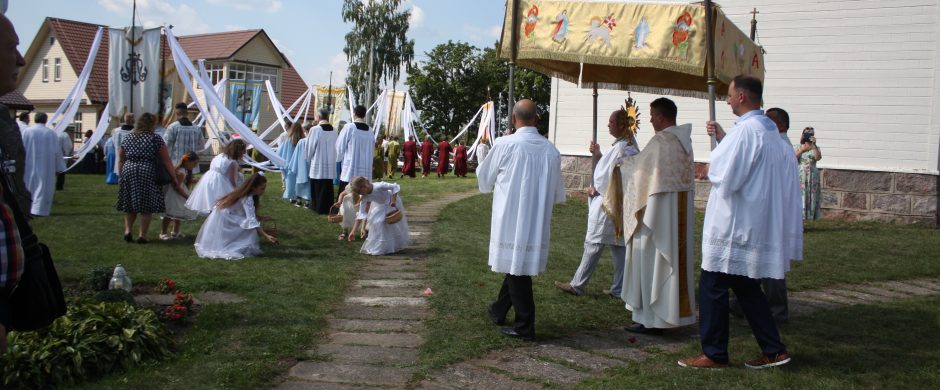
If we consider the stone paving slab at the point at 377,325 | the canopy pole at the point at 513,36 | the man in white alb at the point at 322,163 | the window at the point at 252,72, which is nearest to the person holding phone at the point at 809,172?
the man in white alb at the point at 322,163

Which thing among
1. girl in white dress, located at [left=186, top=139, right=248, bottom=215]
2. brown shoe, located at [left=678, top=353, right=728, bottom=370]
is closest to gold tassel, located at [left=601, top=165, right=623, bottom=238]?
brown shoe, located at [left=678, top=353, right=728, bottom=370]

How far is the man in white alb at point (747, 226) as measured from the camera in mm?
4965

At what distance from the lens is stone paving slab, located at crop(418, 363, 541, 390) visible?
471cm

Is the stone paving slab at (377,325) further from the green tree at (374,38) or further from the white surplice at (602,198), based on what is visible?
the green tree at (374,38)

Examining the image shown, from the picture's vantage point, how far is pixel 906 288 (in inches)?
337

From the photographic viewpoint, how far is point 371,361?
202 inches

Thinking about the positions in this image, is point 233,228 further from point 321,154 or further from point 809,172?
point 809,172

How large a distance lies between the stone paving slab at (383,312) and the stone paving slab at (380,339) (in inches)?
20.9

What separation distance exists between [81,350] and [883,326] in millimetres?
6184

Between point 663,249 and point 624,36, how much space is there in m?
1.76

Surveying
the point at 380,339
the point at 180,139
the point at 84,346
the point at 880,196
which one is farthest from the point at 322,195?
the point at 880,196

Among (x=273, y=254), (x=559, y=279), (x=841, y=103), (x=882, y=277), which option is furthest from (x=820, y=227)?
(x=273, y=254)

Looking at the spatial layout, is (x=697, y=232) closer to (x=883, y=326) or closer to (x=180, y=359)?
(x=883, y=326)

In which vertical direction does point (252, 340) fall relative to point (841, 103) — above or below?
A: below
